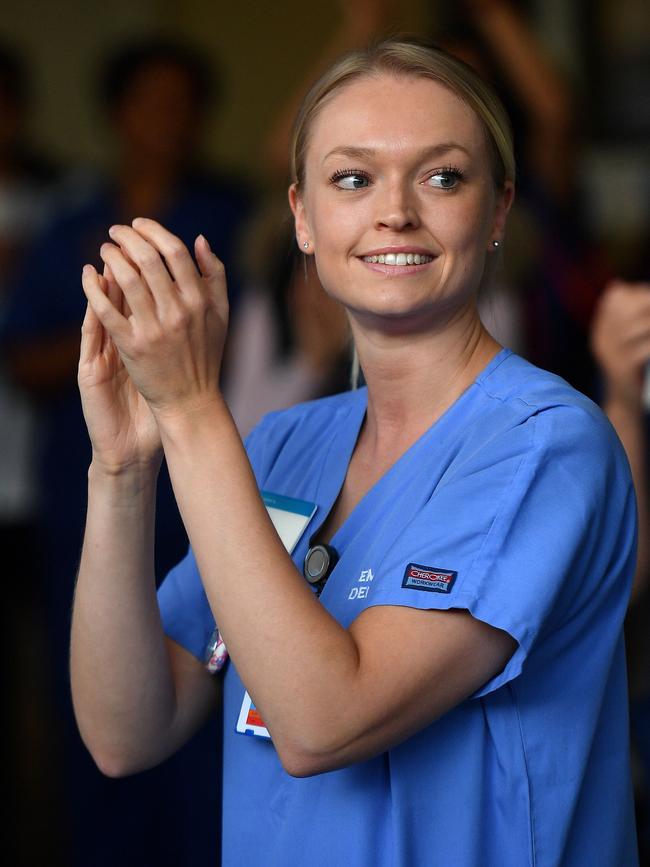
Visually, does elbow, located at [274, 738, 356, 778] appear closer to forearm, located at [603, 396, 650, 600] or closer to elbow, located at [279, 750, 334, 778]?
elbow, located at [279, 750, 334, 778]

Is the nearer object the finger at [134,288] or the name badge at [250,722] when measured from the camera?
the finger at [134,288]

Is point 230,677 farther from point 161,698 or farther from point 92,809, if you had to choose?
point 92,809

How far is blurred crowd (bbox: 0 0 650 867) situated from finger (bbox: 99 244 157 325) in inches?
43.3

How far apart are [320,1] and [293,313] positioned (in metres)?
2.36

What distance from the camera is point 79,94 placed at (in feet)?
16.1

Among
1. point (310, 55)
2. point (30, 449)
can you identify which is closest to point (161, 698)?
point (30, 449)

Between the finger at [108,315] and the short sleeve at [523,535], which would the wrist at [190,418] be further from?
the short sleeve at [523,535]

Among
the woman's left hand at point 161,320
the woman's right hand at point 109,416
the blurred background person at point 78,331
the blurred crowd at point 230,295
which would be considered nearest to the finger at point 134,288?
the woman's left hand at point 161,320

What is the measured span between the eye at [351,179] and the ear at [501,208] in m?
0.15

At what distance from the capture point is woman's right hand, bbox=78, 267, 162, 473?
1.31m

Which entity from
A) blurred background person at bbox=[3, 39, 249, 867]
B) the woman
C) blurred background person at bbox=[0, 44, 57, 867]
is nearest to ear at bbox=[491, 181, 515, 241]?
the woman

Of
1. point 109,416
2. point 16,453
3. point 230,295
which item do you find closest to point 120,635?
point 109,416

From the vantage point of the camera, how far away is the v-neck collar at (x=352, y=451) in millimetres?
1282

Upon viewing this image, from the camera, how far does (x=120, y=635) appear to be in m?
1.36
